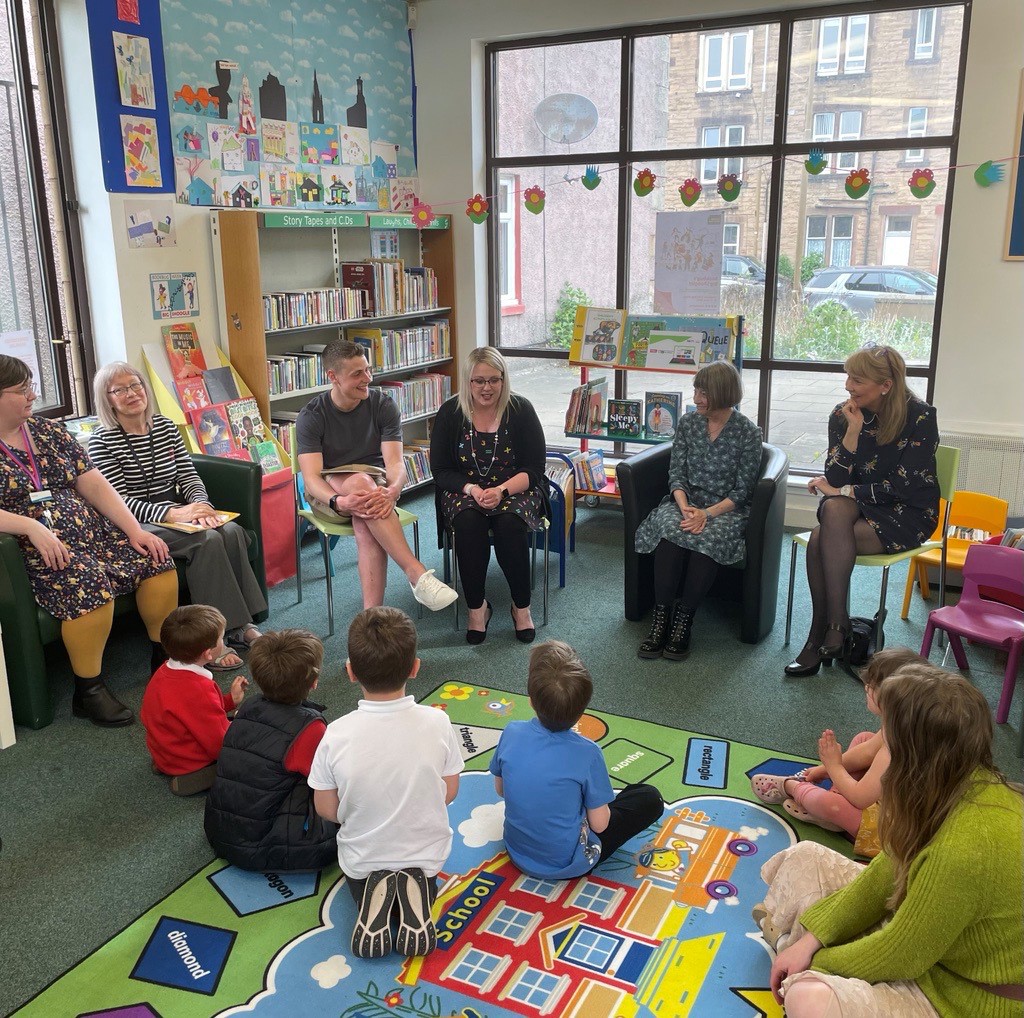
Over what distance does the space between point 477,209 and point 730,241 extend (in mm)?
1565

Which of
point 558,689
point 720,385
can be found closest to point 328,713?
point 558,689

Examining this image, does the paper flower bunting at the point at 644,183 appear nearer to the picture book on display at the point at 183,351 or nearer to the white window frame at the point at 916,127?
the white window frame at the point at 916,127

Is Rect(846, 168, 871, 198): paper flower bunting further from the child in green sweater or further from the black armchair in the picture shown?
the child in green sweater

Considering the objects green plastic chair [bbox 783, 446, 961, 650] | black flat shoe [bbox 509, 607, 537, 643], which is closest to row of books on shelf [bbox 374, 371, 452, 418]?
black flat shoe [bbox 509, 607, 537, 643]

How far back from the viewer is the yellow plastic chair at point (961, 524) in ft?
14.0

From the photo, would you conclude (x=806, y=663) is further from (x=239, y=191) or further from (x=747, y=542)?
(x=239, y=191)

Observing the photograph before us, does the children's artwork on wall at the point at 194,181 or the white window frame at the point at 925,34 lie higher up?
the white window frame at the point at 925,34

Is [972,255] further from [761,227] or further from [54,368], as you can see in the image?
[54,368]

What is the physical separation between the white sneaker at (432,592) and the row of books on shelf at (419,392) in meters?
2.02

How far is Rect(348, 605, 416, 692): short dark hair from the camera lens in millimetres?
2260

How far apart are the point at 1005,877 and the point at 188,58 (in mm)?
4679

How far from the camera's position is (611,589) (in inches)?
185

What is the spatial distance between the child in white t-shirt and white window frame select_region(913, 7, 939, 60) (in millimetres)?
4546

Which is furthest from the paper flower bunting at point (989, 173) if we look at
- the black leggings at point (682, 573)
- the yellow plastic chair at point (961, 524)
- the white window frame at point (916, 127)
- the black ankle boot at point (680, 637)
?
the black ankle boot at point (680, 637)
